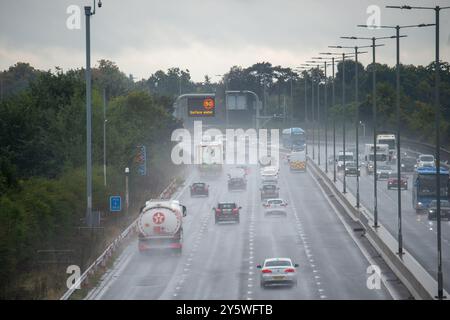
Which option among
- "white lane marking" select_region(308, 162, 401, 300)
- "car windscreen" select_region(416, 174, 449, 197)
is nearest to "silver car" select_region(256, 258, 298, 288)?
"white lane marking" select_region(308, 162, 401, 300)

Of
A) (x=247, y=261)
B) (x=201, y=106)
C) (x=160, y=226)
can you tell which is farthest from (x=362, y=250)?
(x=201, y=106)

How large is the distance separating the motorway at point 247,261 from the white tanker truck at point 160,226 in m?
0.92

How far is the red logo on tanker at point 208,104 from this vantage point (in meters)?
123

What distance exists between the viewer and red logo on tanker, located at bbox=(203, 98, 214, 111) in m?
123

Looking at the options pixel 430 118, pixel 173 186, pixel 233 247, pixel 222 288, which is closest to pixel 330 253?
pixel 233 247

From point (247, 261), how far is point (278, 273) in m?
11.3

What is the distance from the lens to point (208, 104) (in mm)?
123000

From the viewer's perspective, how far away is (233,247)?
226 feet

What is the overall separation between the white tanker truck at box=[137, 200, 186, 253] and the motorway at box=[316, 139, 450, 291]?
47.0ft

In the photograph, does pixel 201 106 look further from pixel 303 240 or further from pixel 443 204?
pixel 303 240

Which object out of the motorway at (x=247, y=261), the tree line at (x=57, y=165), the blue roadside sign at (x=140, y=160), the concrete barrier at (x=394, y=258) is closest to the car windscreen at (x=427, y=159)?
the tree line at (x=57, y=165)

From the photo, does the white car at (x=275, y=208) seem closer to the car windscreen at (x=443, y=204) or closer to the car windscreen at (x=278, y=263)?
the car windscreen at (x=443, y=204)

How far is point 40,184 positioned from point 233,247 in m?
13.4
